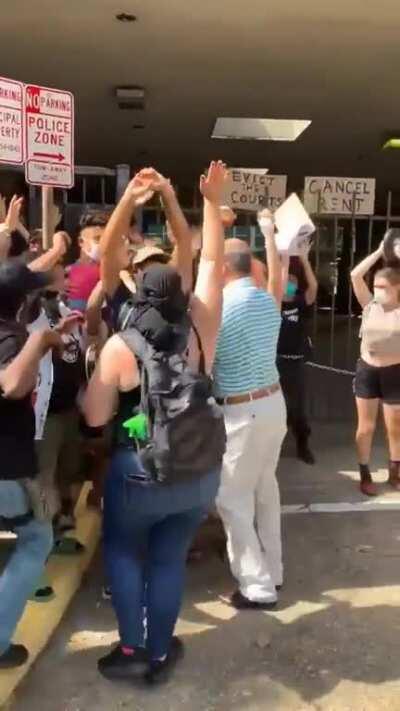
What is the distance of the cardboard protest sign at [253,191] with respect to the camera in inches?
268

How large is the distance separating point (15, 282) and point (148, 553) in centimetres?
127

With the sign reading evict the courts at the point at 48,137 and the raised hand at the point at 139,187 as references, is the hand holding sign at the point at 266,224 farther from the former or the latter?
the raised hand at the point at 139,187

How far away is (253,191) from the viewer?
700 cm

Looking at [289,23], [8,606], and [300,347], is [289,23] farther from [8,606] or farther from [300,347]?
[8,606]

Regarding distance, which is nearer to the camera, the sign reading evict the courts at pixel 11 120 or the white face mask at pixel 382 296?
the sign reading evict the courts at pixel 11 120

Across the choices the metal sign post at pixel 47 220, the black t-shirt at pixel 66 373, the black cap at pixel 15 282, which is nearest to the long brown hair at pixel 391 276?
the metal sign post at pixel 47 220

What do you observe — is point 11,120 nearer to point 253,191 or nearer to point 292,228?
point 292,228

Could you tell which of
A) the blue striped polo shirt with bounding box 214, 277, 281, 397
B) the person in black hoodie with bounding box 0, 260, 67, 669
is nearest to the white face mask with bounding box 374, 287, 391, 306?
the blue striped polo shirt with bounding box 214, 277, 281, 397

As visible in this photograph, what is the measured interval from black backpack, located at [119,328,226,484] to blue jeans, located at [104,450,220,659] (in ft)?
0.45

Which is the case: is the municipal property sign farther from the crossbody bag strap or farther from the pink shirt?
the crossbody bag strap

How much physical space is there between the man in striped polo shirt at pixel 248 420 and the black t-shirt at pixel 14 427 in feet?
3.80

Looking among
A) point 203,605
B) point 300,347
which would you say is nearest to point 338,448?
point 300,347

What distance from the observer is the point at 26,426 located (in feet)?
11.2

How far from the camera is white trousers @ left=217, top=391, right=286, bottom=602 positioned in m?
4.22
